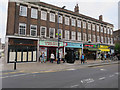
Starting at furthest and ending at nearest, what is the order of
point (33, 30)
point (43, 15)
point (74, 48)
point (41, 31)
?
point (74, 48)
point (43, 15)
point (41, 31)
point (33, 30)

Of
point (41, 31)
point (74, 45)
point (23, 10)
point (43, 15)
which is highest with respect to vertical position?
point (23, 10)

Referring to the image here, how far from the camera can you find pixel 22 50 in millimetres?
14359

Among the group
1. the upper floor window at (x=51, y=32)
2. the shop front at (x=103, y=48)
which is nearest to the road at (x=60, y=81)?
the upper floor window at (x=51, y=32)

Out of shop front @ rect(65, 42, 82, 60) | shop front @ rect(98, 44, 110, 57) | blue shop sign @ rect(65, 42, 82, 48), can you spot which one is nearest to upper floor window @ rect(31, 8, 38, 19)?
shop front @ rect(65, 42, 82, 60)

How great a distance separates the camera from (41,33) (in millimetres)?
16406

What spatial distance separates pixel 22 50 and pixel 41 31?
490 centimetres

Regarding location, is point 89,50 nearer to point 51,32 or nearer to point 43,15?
point 51,32

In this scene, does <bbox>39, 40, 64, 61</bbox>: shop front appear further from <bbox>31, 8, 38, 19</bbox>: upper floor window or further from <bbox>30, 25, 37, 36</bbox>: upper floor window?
<bbox>31, 8, 38, 19</bbox>: upper floor window

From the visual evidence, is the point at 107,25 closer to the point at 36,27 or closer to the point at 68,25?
the point at 68,25

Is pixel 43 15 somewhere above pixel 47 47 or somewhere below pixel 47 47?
above

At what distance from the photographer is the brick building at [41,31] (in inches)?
554

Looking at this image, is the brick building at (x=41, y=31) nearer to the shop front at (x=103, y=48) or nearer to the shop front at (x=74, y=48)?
the shop front at (x=74, y=48)

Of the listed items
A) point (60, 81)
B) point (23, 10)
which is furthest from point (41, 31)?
point (60, 81)

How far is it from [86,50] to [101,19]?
12503 mm
